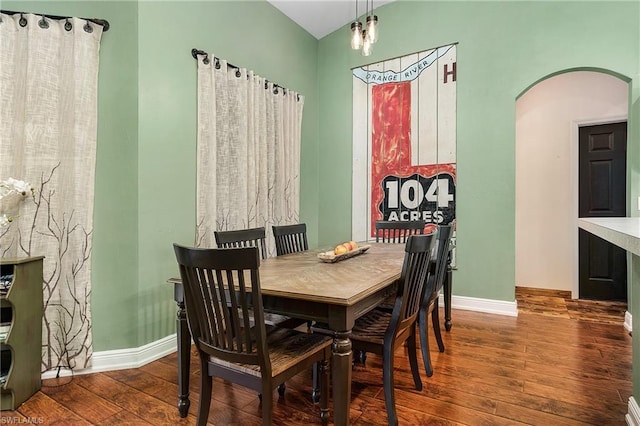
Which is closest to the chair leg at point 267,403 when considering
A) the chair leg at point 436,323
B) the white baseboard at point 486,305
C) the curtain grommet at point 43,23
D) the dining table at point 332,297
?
the dining table at point 332,297

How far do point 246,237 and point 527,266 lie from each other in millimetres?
3875

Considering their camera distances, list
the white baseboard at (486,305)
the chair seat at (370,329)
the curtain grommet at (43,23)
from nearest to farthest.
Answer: the chair seat at (370,329), the curtain grommet at (43,23), the white baseboard at (486,305)

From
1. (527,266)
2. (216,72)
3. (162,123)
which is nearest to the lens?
(162,123)

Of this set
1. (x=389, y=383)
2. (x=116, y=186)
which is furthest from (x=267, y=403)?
(x=116, y=186)

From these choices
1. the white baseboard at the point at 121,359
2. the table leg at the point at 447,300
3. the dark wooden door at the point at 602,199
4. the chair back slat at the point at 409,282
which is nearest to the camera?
the chair back slat at the point at 409,282

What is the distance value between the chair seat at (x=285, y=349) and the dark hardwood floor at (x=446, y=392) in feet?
1.57

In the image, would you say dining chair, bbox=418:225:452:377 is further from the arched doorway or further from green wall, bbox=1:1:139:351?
the arched doorway

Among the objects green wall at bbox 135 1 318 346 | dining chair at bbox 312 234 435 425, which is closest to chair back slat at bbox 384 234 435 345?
dining chair at bbox 312 234 435 425

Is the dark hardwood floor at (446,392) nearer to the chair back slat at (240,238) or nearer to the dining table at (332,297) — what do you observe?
the dining table at (332,297)

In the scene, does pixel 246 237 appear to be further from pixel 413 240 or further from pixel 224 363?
pixel 413 240

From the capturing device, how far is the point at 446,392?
2.02 metres

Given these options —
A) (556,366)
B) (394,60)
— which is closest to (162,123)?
(394,60)

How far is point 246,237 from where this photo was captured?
2361 millimetres

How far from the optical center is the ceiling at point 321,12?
379 cm
